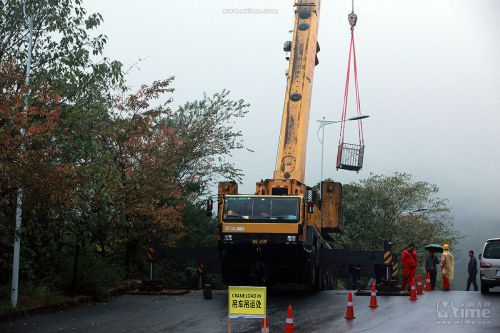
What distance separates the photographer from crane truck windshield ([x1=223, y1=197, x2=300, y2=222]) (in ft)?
79.3

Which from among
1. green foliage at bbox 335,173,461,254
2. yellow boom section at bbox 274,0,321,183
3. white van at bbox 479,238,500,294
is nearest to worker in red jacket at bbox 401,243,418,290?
white van at bbox 479,238,500,294

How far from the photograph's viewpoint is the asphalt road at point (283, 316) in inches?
633

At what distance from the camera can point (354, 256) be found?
86.3ft

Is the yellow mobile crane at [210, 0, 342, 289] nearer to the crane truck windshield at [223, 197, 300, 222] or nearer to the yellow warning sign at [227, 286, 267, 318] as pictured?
the crane truck windshield at [223, 197, 300, 222]

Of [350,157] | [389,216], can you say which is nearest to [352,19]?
[350,157]

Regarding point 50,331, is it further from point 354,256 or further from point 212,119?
point 212,119

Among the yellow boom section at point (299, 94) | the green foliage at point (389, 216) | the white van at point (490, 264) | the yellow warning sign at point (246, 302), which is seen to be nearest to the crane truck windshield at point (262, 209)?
the yellow boom section at point (299, 94)

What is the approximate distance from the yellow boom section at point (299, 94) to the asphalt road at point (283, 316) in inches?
→ 182

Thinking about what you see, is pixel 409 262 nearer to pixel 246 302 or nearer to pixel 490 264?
pixel 490 264

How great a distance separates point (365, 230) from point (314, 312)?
51.3 meters

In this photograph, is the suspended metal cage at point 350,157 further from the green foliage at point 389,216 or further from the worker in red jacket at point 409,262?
the green foliage at point 389,216

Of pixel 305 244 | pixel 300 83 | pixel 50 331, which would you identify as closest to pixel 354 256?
pixel 305 244

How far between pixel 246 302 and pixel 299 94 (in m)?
14.9

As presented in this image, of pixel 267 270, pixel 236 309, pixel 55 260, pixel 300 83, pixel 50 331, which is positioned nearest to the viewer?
pixel 236 309
